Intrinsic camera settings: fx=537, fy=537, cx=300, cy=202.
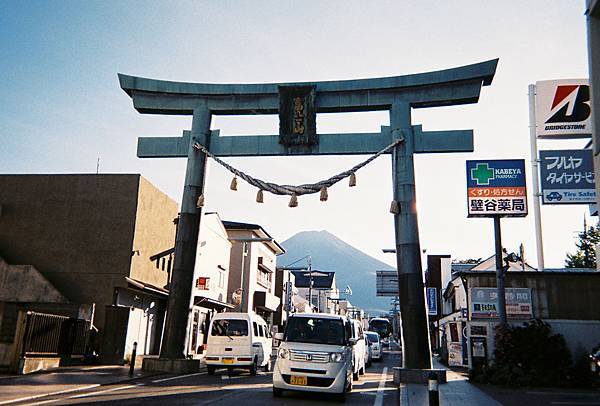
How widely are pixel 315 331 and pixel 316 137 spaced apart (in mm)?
8741

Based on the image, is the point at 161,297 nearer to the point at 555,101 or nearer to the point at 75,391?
the point at 75,391

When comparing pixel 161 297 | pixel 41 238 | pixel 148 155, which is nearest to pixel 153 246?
pixel 161 297

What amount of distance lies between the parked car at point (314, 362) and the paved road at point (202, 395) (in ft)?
1.30

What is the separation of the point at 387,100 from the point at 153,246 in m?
14.4

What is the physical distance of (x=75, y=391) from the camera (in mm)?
13266

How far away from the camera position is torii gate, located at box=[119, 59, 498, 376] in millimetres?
18281

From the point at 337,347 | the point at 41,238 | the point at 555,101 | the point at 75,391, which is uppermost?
the point at 555,101

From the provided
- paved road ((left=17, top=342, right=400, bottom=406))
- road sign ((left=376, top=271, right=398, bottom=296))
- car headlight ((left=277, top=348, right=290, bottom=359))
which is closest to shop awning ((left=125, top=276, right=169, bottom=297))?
paved road ((left=17, top=342, right=400, bottom=406))

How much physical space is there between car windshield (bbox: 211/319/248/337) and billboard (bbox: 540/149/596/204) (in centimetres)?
1737

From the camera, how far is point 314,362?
12453 mm

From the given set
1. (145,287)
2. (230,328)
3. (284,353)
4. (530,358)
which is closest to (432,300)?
(530,358)

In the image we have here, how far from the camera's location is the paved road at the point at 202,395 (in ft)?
37.9

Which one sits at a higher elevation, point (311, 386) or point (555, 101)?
point (555, 101)

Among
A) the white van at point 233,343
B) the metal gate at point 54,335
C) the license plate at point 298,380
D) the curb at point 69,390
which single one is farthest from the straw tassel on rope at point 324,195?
the metal gate at point 54,335
